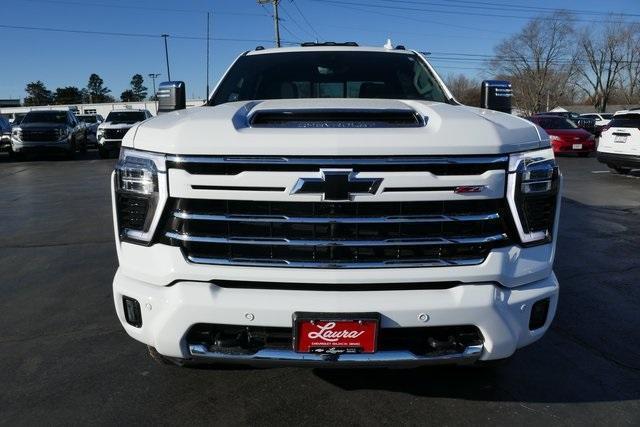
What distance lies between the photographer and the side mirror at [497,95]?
3.98m

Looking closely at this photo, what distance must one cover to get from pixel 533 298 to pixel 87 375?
2579mm

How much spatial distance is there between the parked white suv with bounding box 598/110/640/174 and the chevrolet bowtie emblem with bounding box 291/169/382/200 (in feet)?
41.3

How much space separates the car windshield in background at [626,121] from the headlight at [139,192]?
43.0 ft

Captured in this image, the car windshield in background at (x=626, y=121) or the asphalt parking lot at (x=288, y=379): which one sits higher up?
the car windshield in background at (x=626, y=121)

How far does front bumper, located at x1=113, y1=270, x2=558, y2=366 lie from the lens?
2424 millimetres

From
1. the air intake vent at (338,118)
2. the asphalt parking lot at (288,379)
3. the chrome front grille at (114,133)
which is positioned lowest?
the asphalt parking lot at (288,379)

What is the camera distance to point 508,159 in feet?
8.30

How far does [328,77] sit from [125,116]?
65.7 feet

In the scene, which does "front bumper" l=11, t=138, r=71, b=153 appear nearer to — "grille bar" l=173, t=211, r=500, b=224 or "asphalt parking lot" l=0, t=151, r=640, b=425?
"asphalt parking lot" l=0, t=151, r=640, b=425

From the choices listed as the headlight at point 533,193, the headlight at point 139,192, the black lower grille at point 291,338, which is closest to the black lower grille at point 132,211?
the headlight at point 139,192

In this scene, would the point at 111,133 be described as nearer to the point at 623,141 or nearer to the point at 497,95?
the point at 623,141

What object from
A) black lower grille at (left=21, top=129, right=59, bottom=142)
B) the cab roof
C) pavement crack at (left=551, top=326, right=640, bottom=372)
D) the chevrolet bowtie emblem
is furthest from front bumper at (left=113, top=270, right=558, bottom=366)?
black lower grille at (left=21, top=129, right=59, bottom=142)

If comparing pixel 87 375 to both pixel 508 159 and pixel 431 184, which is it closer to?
pixel 431 184

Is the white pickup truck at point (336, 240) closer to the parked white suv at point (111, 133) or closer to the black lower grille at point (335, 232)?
the black lower grille at point (335, 232)
